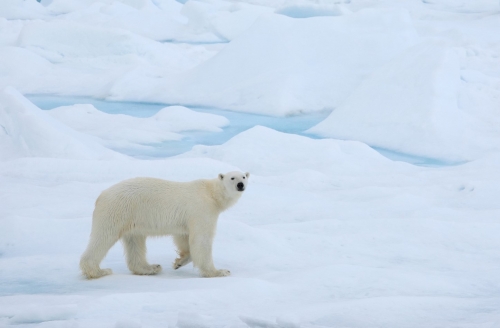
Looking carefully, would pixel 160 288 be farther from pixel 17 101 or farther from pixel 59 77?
pixel 59 77

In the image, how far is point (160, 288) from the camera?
9.96 feet

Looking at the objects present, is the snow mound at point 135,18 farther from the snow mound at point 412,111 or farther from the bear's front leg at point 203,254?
the bear's front leg at point 203,254

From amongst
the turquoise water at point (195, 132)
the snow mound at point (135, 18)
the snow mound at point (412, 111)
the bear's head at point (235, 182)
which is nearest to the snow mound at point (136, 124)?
the turquoise water at point (195, 132)

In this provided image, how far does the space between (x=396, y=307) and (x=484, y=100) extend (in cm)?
830

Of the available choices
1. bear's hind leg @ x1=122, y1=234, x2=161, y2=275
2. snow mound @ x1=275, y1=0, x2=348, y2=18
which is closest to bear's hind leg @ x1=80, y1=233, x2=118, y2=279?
bear's hind leg @ x1=122, y1=234, x2=161, y2=275

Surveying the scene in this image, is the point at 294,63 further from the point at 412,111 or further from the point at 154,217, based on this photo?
the point at 154,217

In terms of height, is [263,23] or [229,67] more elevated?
[263,23]

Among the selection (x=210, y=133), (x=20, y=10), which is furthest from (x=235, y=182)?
(x=20, y=10)

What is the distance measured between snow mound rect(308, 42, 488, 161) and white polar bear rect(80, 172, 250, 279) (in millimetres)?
6147

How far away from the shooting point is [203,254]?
339 cm

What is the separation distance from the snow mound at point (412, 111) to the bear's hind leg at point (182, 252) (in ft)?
20.2

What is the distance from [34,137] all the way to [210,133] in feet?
12.9

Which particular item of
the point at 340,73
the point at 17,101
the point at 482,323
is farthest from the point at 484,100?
the point at 482,323

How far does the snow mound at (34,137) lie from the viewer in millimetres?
7168
